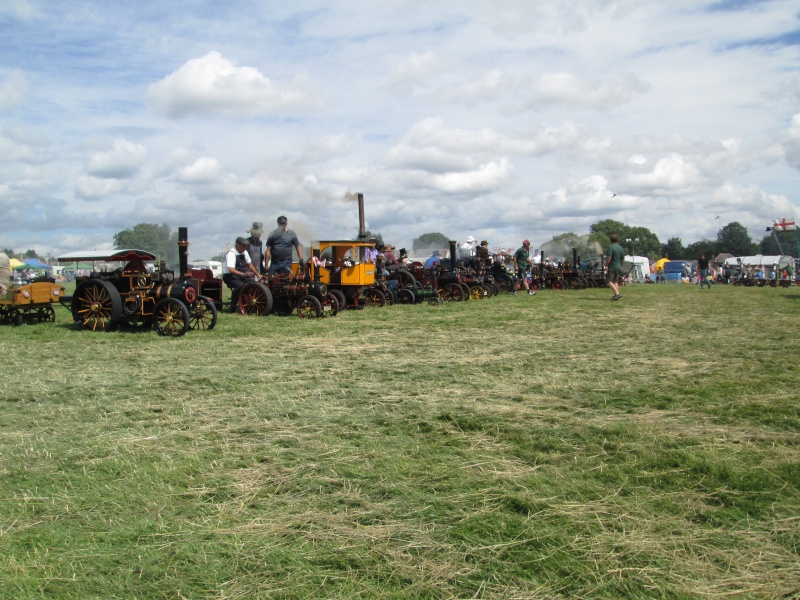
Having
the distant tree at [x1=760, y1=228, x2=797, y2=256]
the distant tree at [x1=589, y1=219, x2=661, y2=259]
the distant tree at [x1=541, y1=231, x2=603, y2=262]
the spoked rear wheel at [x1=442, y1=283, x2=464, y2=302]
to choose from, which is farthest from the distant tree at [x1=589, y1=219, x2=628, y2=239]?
the spoked rear wheel at [x1=442, y1=283, x2=464, y2=302]

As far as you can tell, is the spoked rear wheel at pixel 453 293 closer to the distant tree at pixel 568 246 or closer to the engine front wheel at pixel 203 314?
the engine front wheel at pixel 203 314

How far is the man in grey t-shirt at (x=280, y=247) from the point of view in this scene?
1307 cm

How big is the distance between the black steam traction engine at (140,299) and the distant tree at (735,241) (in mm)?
107963

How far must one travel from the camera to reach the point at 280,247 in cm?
1315

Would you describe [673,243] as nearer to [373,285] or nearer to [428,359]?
[373,285]

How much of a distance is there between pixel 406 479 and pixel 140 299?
25.6 feet

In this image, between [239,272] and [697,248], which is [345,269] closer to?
[239,272]

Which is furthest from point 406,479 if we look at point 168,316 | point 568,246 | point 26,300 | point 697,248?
point 697,248

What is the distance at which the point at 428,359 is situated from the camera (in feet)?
22.9

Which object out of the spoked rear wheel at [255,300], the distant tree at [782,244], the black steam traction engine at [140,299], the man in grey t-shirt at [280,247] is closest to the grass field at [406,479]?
the black steam traction engine at [140,299]

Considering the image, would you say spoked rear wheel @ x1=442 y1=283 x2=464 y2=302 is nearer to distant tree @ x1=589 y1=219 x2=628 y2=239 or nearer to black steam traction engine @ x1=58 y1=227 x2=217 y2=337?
black steam traction engine @ x1=58 y1=227 x2=217 y2=337

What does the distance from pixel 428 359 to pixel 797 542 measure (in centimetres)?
459

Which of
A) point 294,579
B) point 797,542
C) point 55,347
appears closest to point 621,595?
point 797,542

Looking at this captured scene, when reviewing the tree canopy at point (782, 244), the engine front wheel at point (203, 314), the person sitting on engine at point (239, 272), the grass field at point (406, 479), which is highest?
the tree canopy at point (782, 244)
